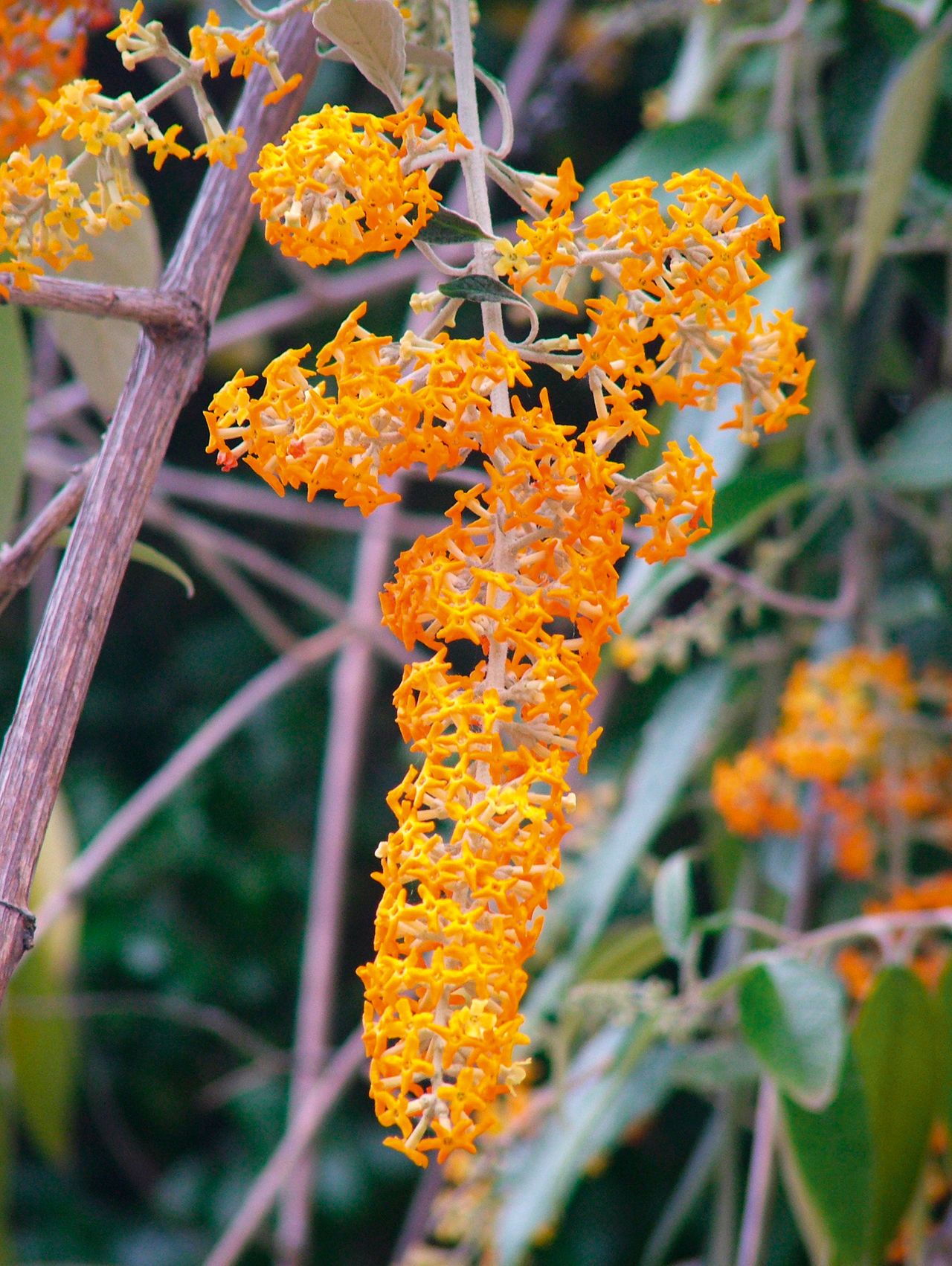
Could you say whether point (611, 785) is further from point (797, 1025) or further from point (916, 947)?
point (797, 1025)

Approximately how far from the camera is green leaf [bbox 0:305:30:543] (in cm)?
68

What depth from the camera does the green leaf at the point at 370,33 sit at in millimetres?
436

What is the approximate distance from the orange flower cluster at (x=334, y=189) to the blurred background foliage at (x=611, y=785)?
0.26 meters

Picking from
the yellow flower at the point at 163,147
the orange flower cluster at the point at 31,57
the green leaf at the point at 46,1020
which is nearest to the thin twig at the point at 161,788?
the green leaf at the point at 46,1020

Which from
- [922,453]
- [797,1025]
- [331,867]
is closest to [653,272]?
[797,1025]

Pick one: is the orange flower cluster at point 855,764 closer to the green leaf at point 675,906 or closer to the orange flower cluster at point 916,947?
the orange flower cluster at point 916,947

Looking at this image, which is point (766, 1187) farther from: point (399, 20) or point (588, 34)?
point (588, 34)

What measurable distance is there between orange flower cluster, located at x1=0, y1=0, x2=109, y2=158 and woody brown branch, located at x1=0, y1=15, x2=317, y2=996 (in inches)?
5.0

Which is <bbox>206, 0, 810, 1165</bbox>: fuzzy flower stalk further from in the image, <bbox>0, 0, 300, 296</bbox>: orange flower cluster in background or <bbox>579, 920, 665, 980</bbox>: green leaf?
<bbox>579, 920, 665, 980</bbox>: green leaf

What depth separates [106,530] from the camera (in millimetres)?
463

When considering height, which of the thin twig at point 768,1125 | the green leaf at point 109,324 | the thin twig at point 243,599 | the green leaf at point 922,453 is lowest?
the thin twig at point 768,1125

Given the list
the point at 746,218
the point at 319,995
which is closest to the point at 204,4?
the point at 746,218

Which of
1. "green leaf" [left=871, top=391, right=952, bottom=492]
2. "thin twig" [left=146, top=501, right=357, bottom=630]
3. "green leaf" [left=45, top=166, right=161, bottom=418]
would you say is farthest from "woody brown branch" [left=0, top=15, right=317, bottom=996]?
"thin twig" [left=146, top=501, right=357, bottom=630]

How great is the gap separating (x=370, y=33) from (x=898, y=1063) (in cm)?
71
